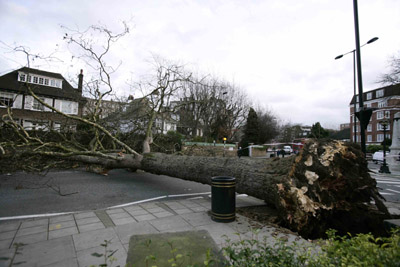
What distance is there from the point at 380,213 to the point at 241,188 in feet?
8.29

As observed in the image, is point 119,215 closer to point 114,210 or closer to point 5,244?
point 114,210

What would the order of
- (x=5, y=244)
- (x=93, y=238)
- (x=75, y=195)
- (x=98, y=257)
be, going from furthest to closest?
(x=75, y=195)
(x=93, y=238)
(x=5, y=244)
(x=98, y=257)

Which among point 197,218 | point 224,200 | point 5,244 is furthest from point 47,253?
point 224,200

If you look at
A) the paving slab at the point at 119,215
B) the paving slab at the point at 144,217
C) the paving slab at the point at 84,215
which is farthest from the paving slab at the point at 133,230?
the paving slab at the point at 84,215

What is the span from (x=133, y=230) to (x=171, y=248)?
1252 mm

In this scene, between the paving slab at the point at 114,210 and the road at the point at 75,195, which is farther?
the road at the point at 75,195

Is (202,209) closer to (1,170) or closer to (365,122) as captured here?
(365,122)

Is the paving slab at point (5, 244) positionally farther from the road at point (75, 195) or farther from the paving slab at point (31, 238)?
the road at point (75, 195)

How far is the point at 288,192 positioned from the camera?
3.59 metres

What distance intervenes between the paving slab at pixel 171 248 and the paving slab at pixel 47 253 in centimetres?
82

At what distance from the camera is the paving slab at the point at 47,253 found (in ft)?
8.29

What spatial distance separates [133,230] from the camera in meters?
3.46

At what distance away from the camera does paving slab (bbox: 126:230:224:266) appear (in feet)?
7.39

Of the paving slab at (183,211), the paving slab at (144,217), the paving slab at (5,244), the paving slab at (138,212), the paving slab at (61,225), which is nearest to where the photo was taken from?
the paving slab at (5,244)
